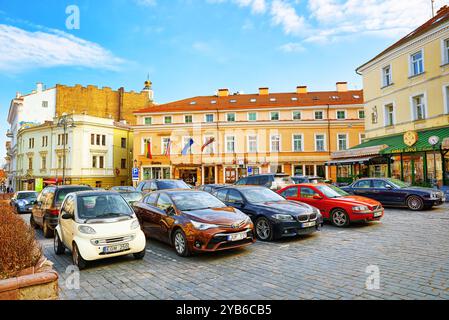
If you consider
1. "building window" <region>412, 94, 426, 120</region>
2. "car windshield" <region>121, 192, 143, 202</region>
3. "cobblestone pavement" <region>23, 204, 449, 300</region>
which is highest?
"building window" <region>412, 94, 426, 120</region>

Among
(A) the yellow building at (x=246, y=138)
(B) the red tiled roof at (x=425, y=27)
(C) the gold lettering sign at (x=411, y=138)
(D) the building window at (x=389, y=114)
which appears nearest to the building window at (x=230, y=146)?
(A) the yellow building at (x=246, y=138)

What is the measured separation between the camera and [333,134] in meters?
38.5

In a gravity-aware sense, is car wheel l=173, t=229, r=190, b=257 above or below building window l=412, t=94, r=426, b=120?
below

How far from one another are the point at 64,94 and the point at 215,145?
113 feet

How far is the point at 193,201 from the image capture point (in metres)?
8.14

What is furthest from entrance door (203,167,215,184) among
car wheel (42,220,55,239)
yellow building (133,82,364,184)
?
car wheel (42,220,55,239)

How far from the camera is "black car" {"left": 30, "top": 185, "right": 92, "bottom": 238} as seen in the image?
31.3 feet

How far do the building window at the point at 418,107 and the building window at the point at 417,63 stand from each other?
1.83 m

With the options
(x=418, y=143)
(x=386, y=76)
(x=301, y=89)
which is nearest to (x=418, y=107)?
(x=418, y=143)

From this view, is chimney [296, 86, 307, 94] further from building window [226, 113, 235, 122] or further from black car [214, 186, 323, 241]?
black car [214, 186, 323, 241]

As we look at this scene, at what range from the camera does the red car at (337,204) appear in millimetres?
10039

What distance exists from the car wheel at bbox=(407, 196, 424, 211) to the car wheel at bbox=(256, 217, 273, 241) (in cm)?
913

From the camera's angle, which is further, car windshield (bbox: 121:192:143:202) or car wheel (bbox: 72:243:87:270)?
car windshield (bbox: 121:192:143:202)

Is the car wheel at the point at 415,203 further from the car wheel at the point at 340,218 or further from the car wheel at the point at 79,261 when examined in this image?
the car wheel at the point at 79,261
